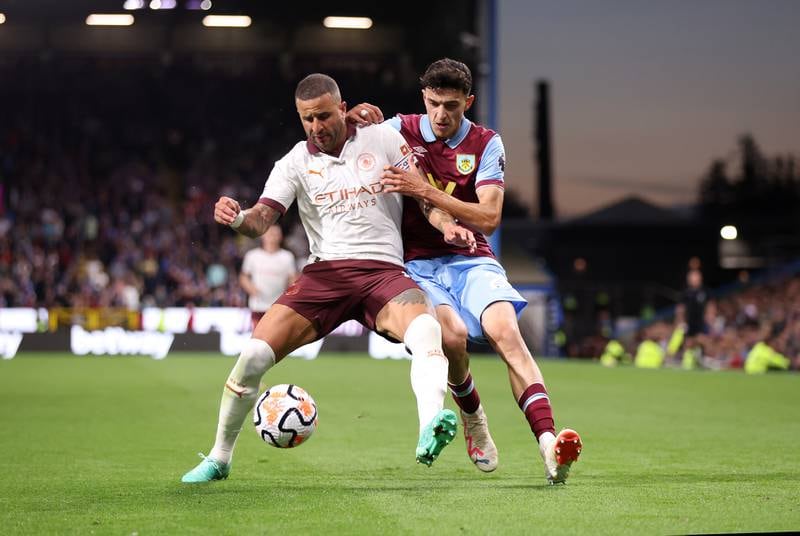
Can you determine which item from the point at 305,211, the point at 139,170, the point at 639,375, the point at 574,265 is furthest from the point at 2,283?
the point at 574,265

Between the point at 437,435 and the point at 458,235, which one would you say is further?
the point at 458,235

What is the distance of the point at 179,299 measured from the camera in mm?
25797

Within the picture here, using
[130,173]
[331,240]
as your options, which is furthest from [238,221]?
[130,173]

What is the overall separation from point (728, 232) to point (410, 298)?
45.6m

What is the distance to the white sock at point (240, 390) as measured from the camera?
616cm

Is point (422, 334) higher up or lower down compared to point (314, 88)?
lower down

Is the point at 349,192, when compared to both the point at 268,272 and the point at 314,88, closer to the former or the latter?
the point at 314,88

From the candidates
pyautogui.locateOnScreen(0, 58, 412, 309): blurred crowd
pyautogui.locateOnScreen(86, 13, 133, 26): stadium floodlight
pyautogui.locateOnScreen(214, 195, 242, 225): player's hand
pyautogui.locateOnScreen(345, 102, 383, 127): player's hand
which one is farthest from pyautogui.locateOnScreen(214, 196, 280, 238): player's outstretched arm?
pyautogui.locateOnScreen(86, 13, 133, 26): stadium floodlight

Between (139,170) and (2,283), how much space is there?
7.49 m

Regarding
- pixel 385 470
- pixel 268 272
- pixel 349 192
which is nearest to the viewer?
pixel 349 192

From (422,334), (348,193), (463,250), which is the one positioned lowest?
(422,334)

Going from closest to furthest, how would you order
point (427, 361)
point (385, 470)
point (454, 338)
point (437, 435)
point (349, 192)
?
point (437, 435) → point (427, 361) → point (349, 192) → point (454, 338) → point (385, 470)

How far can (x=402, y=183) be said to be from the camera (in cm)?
616

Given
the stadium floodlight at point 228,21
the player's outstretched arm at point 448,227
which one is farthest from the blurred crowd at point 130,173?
the player's outstretched arm at point 448,227
